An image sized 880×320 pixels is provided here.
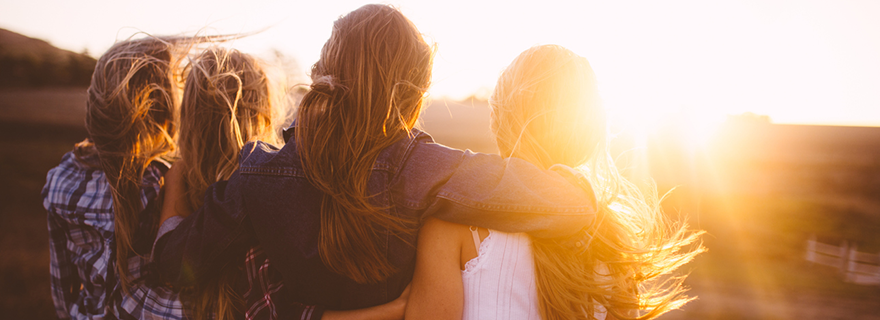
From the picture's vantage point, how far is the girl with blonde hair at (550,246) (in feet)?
4.04

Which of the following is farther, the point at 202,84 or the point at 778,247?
the point at 778,247

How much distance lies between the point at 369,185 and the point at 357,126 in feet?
0.63

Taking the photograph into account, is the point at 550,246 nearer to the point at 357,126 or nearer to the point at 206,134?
the point at 357,126

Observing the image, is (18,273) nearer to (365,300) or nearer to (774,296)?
(365,300)

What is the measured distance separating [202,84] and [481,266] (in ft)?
4.86

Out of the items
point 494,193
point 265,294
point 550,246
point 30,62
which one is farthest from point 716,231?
point 30,62

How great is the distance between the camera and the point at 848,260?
409 centimetres

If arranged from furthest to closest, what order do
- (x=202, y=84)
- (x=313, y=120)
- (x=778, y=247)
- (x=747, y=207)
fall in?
(x=747, y=207) < (x=778, y=247) < (x=202, y=84) < (x=313, y=120)

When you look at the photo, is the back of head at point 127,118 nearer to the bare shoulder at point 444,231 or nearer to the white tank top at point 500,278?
the bare shoulder at point 444,231

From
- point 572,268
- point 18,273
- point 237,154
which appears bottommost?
point 18,273

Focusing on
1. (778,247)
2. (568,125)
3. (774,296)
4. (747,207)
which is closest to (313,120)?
(568,125)

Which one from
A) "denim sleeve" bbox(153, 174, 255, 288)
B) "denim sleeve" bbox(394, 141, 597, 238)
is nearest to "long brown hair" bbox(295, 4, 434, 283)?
"denim sleeve" bbox(394, 141, 597, 238)

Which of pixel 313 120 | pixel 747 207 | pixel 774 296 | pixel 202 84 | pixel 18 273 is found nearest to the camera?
pixel 313 120

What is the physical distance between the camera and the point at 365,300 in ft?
4.16
